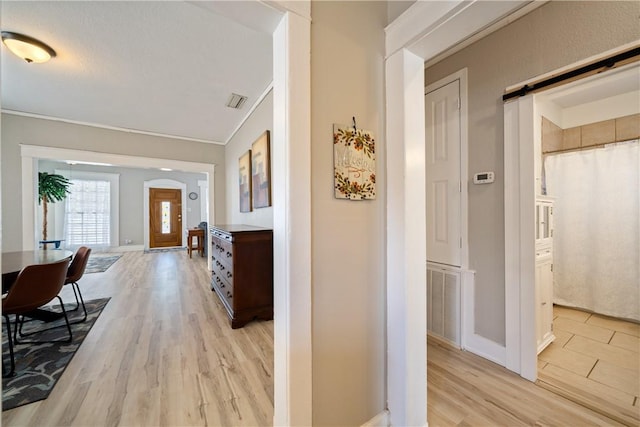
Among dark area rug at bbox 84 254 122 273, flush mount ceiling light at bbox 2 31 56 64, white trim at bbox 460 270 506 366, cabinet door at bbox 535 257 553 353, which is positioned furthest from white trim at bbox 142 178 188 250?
cabinet door at bbox 535 257 553 353

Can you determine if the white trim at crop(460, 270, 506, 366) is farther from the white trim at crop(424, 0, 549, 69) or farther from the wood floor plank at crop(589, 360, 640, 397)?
the white trim at crop(424, 0, 549, 69)

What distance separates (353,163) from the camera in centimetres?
137

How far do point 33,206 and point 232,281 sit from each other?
3.57m

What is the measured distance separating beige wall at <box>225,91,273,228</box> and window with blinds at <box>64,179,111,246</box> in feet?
14.7

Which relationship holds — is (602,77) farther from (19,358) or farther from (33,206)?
(33,206)

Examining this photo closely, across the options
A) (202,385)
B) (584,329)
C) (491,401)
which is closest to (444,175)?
(491,401)

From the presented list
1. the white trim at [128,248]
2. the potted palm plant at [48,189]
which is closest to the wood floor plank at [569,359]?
the potted palm plant at [48,189]

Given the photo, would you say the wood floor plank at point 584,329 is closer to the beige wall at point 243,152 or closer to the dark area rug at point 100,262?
the beige wall at point 243,152

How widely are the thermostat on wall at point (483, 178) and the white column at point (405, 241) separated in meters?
1.02

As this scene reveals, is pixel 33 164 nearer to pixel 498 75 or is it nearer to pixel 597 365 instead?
pixel 498 75

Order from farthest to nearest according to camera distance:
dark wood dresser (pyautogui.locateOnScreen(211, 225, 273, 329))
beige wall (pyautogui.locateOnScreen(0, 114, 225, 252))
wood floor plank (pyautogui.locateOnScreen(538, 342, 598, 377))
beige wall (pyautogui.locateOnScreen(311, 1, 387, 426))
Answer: beige wall (pyautogui.locateOnScreen(0, 114, 225, 252)), dark wood dresser (pyautogui.locateOnScreen(211, 225, 273, 329)), wood floor plank (pyautogui.locateOnScreen(538, 342, 598, 377)), beige wall (pyautogui.locateOnScreen(311, 1, 387, 426))

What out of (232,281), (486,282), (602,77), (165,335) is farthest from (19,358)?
(602,77)

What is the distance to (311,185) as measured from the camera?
1.27m

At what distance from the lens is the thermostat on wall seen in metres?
2.12
